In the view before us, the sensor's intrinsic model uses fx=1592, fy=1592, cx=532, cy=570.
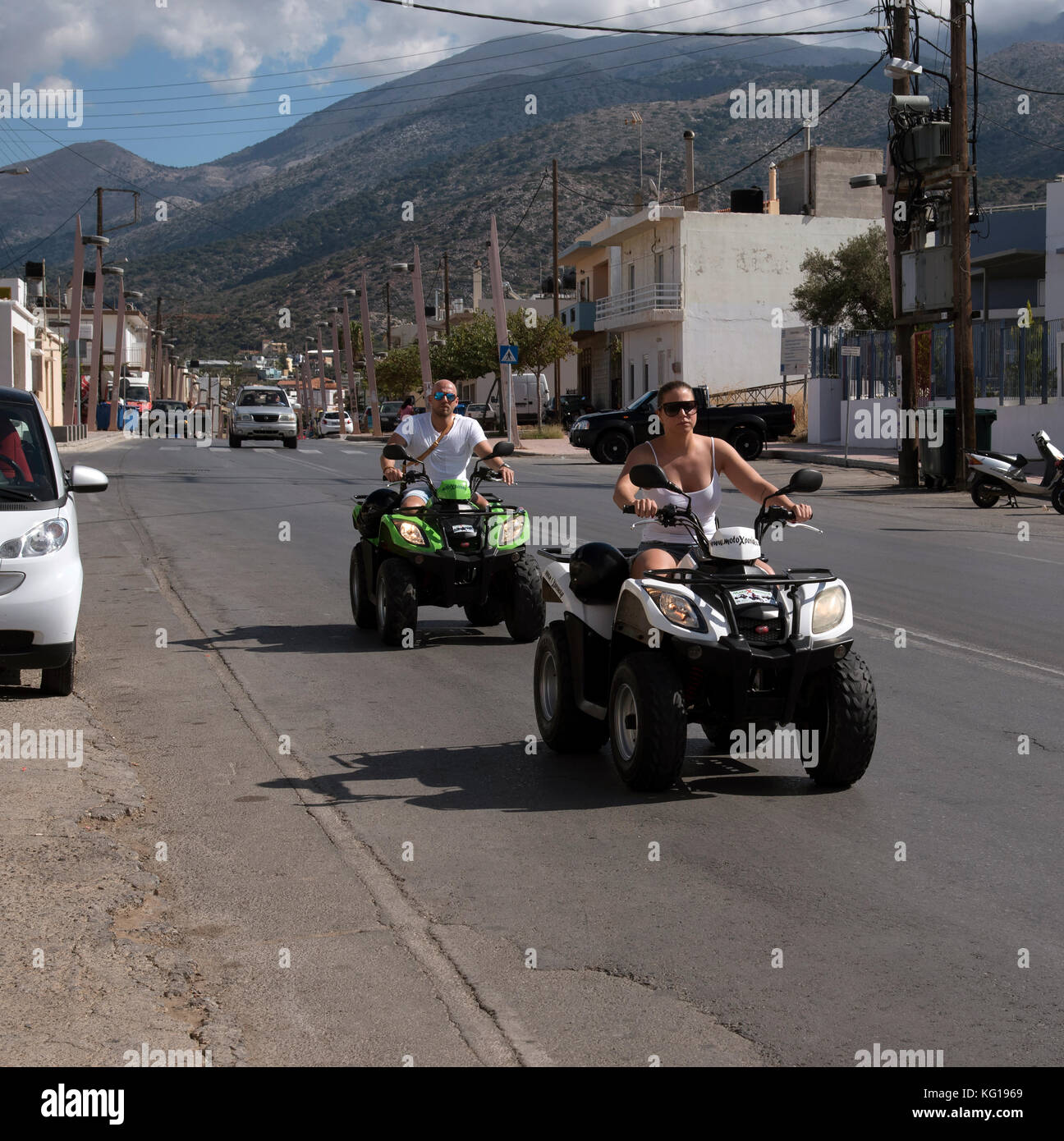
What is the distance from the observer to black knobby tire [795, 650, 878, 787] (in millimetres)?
6707

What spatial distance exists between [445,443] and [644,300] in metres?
55.9

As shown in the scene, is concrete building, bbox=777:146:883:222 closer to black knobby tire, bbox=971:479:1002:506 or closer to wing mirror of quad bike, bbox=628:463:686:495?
black knobby tire, bbox=971:479:1002:506

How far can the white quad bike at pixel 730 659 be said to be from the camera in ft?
21.5

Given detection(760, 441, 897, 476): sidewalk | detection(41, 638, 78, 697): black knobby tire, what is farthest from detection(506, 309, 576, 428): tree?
detection(41, 638, 78, 697): black knobby tire

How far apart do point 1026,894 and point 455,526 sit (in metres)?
6.16

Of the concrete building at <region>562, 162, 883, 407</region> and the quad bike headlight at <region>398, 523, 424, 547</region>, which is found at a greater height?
the concrete building at <region>562, 162, 883, 407</region>

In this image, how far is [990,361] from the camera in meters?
35.2

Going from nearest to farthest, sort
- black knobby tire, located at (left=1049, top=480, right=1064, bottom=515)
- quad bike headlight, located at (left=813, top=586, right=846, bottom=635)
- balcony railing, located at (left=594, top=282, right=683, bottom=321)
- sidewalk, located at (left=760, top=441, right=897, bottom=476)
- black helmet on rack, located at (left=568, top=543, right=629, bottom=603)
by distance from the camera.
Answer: quad bike headlight, located at (left=813, top=586, right=846, bottom=635), black helmet on rack, located at (left=568, top=543, right=629, bottom=603), black knobby tire, located at (left=1049, top=480, right=1064, bottom=515), sidewalk, located at (left=760, top=441, right=897, bottom=476), balcony railing, located at (left=594, top=282, right=683, bottom=321)

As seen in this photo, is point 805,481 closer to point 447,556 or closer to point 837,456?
point 447,556

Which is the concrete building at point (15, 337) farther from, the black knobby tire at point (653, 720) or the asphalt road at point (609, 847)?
the black knobby tire at point (653, 720)

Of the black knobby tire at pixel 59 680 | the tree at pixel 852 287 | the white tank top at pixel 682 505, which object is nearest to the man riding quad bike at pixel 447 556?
the black knobby tire at pixel 59 680

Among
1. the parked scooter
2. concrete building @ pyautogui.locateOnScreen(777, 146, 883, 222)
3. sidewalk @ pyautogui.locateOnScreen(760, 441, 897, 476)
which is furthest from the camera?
concrete building @ pyautogui.locateOnScreen(777, 146, 883, 222)

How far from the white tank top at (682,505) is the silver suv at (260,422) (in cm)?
4190

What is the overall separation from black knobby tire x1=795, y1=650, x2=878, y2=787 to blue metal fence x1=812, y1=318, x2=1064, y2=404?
2274 cm
